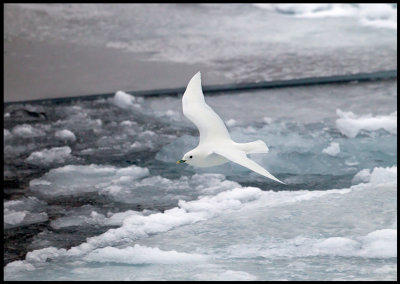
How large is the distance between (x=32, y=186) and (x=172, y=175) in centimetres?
55

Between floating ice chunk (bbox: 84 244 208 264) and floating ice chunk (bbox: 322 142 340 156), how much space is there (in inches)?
40.9

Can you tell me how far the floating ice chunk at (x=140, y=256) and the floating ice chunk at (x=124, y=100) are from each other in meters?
1.59

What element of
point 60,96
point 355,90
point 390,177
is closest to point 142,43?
point 60,96

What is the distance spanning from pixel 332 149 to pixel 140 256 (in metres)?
1.17

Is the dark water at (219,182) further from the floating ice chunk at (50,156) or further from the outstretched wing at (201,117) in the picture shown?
the outstretched wing at (201,117)

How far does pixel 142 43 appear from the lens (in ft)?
17.6

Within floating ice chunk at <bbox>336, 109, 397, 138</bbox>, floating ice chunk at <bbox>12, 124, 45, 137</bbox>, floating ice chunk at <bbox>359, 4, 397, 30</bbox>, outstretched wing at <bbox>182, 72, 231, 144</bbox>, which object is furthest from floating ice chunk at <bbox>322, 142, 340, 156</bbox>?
floating ice chunk at <bbox>359, 4, 397, 30</bbox>

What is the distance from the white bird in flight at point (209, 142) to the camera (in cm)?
274

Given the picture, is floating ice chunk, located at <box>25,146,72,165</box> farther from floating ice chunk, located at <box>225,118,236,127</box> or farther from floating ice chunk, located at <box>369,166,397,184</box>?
floating ice chunk, located at <box>369,166,397,184</box>

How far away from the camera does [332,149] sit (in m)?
3.54

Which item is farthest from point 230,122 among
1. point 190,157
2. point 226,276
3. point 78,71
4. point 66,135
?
point 226,276

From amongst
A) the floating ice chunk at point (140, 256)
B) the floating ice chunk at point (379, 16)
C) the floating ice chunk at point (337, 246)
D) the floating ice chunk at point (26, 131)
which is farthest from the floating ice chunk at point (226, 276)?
the floating ice chunk at point (379, 16)

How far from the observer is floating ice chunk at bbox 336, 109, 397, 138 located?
149 inches

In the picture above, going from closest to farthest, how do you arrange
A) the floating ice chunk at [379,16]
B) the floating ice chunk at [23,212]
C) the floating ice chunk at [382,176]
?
the floating ice chunk at [23,212]
the floating ice chunk at [382,176]
the floating ice chunk at [379,16]
